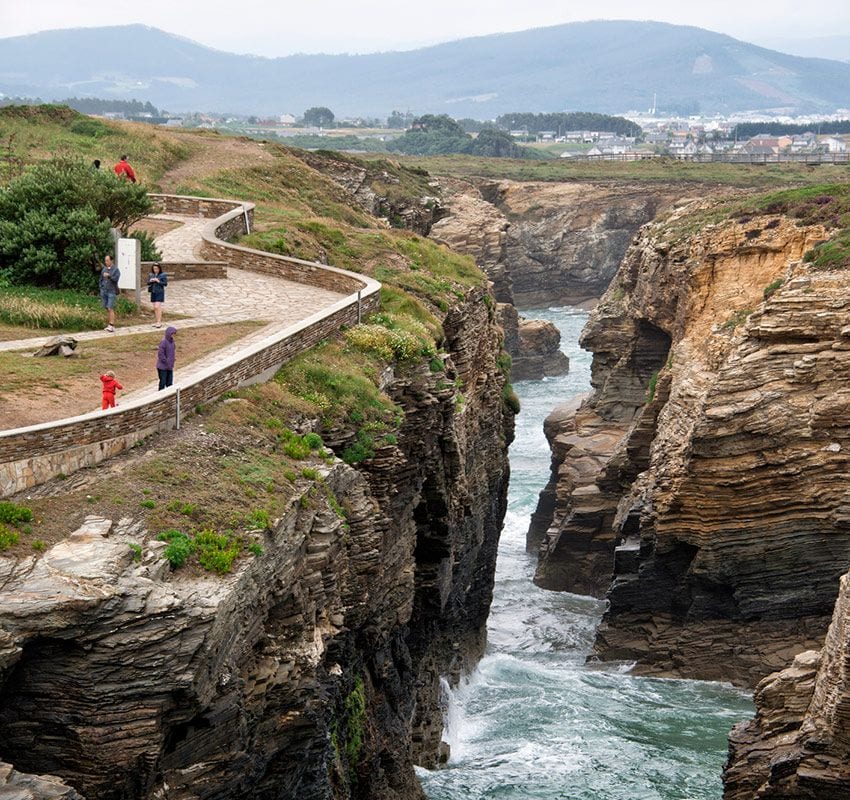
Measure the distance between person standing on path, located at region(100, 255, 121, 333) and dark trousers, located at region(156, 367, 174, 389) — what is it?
5.63 metres

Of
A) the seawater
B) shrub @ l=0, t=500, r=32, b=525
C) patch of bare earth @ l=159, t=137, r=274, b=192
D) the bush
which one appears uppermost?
patch of bare earth @ l=159, t=137, r=274, b=192

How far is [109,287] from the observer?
89.8ft

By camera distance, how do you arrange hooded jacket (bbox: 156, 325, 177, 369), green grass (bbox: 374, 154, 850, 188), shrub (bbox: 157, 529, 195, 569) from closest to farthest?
shrub (bbox: 157, 529, 195, 569), hooded jacket (bbox: 156, 325, 177, 369), green grass (bbox: 374, 154, 850, 188)

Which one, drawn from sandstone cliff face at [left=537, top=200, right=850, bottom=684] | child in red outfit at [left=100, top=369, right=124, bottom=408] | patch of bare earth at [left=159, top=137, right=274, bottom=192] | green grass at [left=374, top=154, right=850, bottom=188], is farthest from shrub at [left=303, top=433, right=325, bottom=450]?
green grass at [left=374, top=154, right=850, bottom=188]

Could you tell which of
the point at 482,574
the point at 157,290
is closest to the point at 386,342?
the point at 157,290

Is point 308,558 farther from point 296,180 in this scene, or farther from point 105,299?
point 296,180

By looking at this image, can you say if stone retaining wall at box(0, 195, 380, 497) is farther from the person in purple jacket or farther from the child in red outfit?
the person in purple jacket

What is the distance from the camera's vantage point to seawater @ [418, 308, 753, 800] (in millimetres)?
31531

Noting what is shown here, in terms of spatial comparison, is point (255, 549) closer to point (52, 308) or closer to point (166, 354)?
point (166, 354)

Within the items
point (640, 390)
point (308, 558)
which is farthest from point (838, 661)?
point (640, 390)

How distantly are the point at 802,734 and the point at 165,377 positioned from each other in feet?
41.8

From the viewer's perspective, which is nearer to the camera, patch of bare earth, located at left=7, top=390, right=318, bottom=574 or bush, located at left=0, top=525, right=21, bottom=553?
bush, located at left=0, top=525, right=21, bottom=553

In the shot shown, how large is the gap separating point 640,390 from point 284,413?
2803 centimetres

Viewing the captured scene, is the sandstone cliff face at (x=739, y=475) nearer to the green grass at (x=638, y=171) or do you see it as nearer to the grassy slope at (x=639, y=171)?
the green grass at (x=638, y=171)
